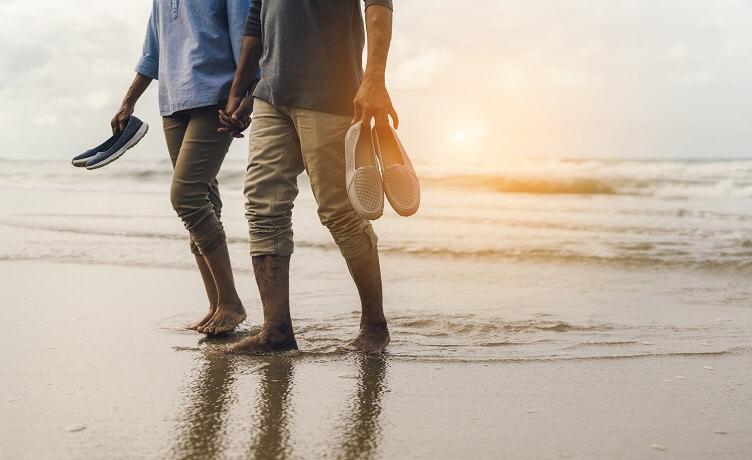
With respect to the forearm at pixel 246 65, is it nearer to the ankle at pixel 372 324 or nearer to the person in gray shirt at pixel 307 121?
the person in gray shirt at pixel 307 121

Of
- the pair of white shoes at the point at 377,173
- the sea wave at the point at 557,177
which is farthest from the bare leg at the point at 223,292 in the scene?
the sea wave at the point at 557,177

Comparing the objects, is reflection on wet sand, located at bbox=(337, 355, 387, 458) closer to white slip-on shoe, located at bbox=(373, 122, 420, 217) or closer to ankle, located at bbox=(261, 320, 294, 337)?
ankle, located at bbox=(261, 320, 294, 337)

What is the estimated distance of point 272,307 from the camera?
3180mm

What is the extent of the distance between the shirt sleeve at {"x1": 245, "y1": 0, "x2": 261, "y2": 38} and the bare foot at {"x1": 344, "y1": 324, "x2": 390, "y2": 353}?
1.29m

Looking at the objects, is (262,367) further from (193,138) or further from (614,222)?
(614,222)

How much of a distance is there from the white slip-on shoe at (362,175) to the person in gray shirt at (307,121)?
0.07 m

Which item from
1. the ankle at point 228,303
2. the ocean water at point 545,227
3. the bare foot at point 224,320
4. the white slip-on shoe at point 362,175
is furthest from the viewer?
the ocean water at point 545,227

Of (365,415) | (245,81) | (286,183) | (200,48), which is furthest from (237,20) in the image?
(365,415)

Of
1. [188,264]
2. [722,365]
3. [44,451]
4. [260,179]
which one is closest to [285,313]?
[260,179]

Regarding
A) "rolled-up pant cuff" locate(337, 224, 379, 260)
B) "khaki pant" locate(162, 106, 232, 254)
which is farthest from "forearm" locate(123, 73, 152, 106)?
"rolled-up pant cuff" locate(337, 224, 379, 260)

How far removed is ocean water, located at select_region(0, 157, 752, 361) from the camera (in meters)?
3.66

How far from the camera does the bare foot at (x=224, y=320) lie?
3.66 metres

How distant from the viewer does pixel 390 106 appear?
2.97 metres

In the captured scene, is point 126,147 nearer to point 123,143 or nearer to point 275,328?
point 123,143
